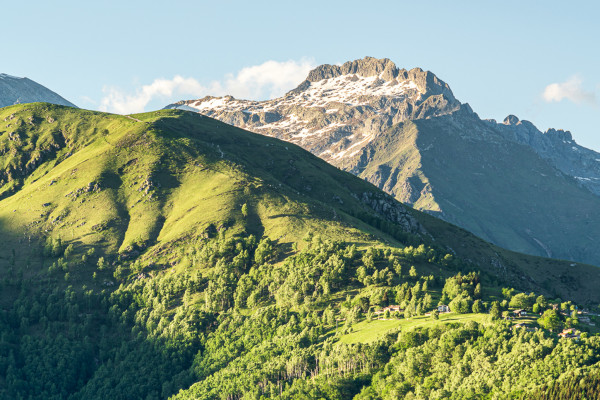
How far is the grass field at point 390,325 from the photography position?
17762cm

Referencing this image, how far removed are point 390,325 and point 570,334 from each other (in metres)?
52.9

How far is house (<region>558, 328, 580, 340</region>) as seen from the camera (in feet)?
520

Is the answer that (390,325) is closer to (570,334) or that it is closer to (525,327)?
(525,327)

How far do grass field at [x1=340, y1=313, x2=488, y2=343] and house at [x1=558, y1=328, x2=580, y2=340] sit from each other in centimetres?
2100

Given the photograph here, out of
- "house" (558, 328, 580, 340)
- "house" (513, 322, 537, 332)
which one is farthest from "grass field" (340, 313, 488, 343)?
"house" (558, 328, 580, 340)

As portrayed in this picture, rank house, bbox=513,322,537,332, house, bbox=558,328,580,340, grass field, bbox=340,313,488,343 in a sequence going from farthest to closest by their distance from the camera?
grass field, bbox=340,313,488,343
house, bbox=513,322,537,332
house, bbox=558,328,580,340

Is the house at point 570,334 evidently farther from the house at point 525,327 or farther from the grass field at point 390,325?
the grass field at point 390,325

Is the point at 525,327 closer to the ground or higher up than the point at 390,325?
higher up

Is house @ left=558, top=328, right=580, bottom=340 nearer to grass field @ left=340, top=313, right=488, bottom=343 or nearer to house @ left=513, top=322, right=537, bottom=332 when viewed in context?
house @ left=513, top=322, right=537, bottom=332

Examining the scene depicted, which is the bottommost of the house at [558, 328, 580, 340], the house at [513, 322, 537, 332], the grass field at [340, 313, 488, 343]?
the grass field at [340, 313, 488, 343]

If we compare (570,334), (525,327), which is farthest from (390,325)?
(570,334)

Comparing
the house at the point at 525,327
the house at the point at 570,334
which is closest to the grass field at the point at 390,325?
the house at the point at 525,327

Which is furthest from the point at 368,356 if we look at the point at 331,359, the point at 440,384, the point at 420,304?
the point at 420,304

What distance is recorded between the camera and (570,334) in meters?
161
